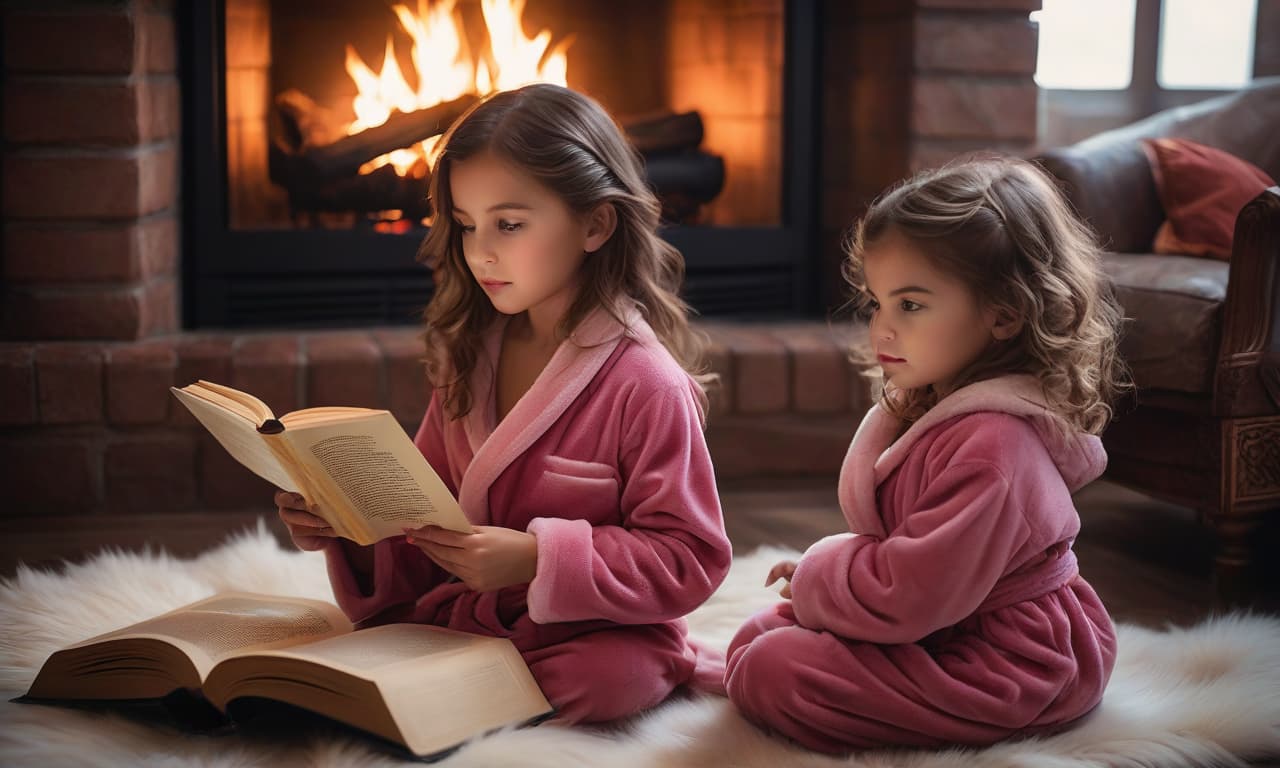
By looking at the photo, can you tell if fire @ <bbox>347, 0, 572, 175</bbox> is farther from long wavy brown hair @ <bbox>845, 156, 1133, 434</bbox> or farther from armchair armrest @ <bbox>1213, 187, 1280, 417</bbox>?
long wavy brown hair @ <bbox>845, 156, 1133, 434</bbox>

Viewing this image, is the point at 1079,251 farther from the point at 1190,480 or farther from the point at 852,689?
the point at 1190,480

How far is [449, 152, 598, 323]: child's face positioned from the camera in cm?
137

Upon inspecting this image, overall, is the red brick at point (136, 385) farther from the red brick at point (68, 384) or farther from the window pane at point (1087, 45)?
the window pane at point (1087, 45)

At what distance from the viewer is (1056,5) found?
3.17m

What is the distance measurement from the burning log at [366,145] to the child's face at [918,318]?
4.46ft

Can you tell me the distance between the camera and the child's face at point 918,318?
1300 millimetres

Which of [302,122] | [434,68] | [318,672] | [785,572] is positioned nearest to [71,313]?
[302,122]

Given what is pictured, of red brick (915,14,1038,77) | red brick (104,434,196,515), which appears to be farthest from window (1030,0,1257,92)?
red brick (104,434,196,515)

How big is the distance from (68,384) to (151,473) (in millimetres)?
193

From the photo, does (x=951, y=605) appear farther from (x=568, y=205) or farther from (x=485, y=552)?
(x=568, y=205)

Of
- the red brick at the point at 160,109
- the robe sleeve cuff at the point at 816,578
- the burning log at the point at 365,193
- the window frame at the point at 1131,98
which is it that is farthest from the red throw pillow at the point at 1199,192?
the red brick at the point at 160,109

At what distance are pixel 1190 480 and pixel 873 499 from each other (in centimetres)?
79

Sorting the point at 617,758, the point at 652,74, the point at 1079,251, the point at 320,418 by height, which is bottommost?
the point at 617,758

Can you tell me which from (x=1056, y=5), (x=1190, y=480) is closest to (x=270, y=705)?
(x=1190, y=480)
